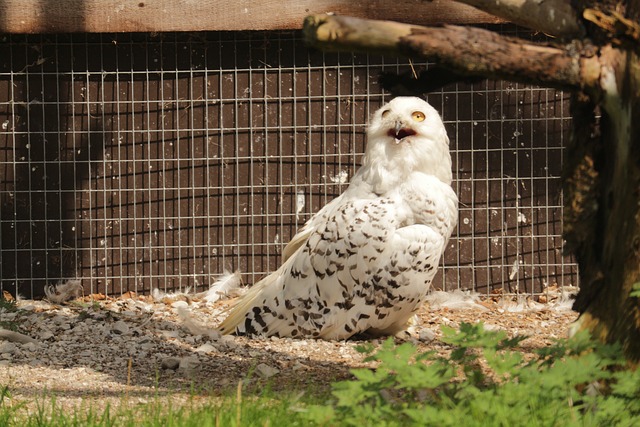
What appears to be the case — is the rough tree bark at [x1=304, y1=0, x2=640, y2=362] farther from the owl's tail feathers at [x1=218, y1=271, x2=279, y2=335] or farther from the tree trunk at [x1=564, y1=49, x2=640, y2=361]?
the owl's tail feathers at [x1=218, y1=271, x2=279, y2=335]

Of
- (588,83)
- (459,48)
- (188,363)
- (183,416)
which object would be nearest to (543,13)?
(588,83)

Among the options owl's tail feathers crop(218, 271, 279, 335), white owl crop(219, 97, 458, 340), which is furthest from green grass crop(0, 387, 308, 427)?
owl's tail feathers crop(218, 271, 279, 335)

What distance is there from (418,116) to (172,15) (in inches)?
64.8

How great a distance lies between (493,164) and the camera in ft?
19.1

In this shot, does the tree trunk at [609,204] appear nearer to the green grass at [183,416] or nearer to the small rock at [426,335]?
the green grass at [183,416]

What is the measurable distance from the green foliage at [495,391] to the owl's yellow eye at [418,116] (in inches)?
93.0

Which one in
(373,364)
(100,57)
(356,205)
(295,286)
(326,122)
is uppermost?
(100,57)

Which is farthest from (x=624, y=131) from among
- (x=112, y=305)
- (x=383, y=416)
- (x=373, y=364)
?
(x=112, y=305)

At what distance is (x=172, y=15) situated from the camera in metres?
5.46

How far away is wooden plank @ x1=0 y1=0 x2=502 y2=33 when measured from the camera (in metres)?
5.43

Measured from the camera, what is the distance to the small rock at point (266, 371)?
3.97 meters

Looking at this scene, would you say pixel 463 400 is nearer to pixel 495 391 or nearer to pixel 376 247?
pixel 495 391

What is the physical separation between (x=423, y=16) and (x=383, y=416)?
338cm

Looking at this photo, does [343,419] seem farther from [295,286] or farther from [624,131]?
[295,286]
